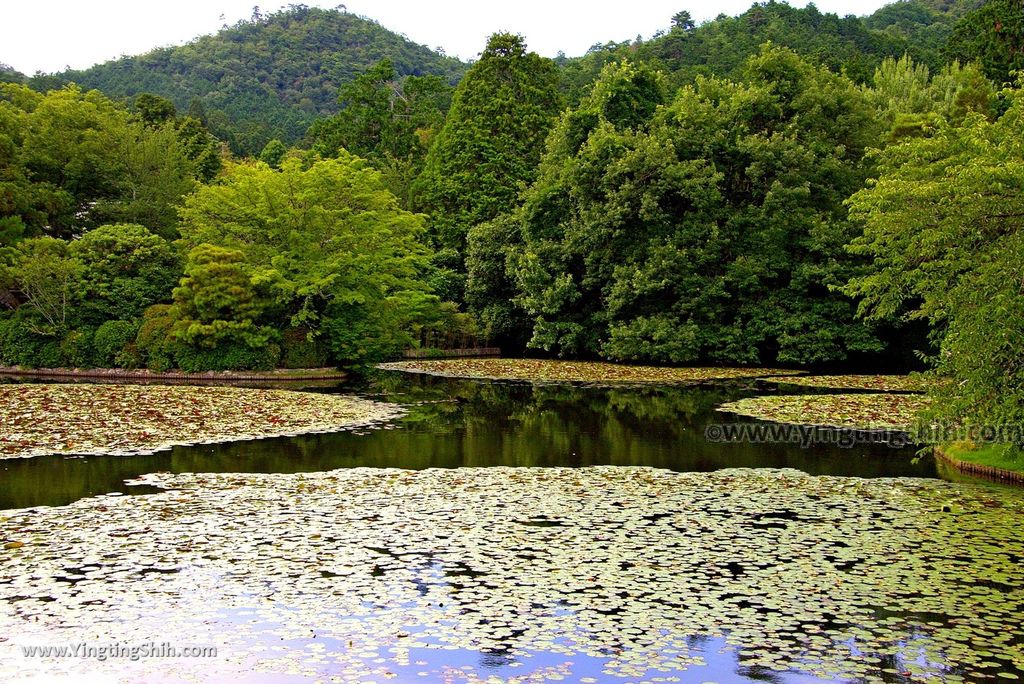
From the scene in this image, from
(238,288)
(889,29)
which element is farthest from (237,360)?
(889,29)

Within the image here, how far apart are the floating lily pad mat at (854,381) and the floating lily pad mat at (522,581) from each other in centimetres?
1553

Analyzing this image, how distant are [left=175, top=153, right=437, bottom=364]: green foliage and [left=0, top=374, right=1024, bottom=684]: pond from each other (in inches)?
652

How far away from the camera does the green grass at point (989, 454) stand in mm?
14875

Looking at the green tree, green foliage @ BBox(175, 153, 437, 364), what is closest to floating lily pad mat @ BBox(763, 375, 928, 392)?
green foliage @ BBox(175, 153, 437, 364)

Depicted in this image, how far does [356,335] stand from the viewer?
34.2 metres

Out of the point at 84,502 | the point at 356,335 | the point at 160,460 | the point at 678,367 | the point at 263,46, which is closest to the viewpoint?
the point at 84,502

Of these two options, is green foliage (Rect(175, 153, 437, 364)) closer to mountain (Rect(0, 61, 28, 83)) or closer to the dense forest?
the dense forest

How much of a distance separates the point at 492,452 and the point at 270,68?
316ft

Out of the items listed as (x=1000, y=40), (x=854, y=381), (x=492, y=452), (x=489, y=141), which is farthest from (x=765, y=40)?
(x=492, y=452)

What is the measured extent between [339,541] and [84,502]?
4173mm

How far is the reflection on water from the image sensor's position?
1498 centimetres

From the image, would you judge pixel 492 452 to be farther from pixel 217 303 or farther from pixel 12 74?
pixel 12 74

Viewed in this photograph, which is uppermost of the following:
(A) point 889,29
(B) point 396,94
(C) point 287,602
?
(A) point 889,29

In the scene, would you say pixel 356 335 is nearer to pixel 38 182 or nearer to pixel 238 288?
pixel 238 288
